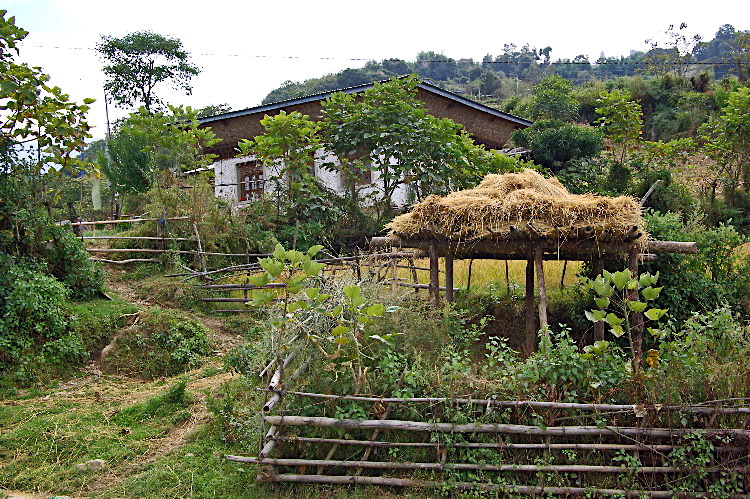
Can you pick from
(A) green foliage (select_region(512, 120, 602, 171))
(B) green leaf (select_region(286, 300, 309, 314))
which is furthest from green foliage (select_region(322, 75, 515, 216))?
(B) green leaf (select_region(286, 300, 309, 314))

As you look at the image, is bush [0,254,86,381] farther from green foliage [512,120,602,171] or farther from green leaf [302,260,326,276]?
green foliage [512,120,602,171]

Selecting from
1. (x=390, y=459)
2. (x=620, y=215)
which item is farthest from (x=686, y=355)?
(x=390, y=459)

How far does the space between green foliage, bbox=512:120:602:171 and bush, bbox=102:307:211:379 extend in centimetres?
1013

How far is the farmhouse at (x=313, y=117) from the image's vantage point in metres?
16.8

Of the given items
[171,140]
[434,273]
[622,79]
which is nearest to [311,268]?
[434,273]

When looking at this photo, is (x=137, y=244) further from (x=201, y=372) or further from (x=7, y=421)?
(x=7, y=421)

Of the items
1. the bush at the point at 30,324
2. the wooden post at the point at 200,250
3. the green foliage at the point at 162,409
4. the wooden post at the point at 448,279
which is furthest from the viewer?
the wooden post at the point at 200,250

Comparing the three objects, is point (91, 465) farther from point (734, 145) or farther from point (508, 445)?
point (734, 145)

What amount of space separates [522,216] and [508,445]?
2.65 metres

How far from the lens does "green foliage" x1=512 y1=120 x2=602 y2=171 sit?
1460 centimetres

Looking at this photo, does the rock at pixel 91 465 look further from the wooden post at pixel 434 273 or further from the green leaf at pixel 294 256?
the wooden post at pixel 434 273

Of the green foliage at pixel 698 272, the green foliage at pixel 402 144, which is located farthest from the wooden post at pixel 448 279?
the green foliage at pixel 402 144

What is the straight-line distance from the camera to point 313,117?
55.2 ft

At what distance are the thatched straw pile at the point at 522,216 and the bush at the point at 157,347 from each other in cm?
339
